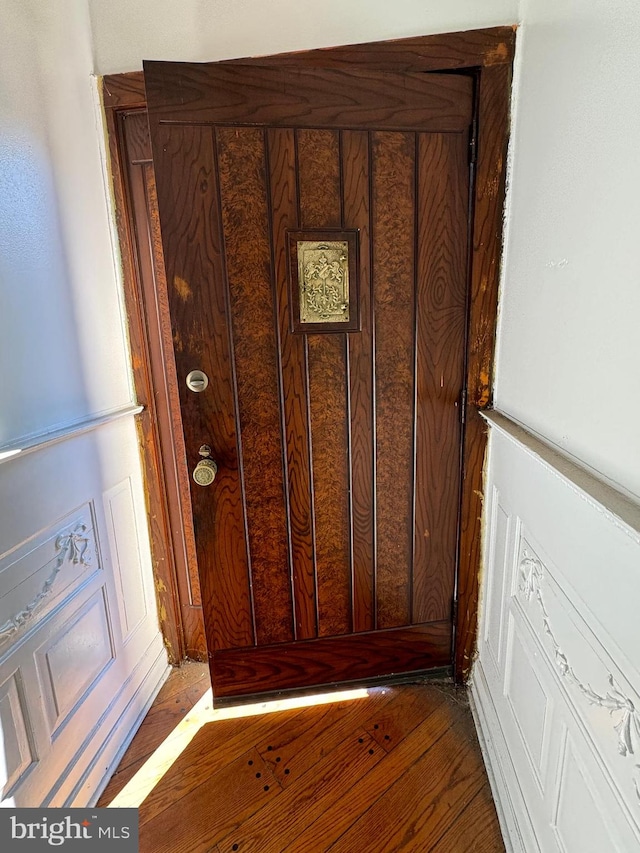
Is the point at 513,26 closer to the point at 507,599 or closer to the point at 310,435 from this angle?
the point at 310,435

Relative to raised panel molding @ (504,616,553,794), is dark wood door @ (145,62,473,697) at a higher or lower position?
higher

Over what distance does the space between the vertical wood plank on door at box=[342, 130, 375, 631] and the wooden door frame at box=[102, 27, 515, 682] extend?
0.83 feet

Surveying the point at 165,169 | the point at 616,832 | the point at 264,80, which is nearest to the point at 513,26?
the point at 264,80

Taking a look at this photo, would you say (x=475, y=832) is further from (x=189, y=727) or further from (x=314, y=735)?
(x=189, y=727)

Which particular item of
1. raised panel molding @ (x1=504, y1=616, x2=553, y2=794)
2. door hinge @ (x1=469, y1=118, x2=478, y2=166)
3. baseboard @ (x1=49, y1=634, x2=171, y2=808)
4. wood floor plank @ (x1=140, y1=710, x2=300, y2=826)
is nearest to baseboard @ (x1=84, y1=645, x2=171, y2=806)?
baseboard @ (x1=49, y1=634, x2=171, y2=808)

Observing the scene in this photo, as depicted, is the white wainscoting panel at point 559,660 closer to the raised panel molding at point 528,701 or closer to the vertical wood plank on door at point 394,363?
the raised panel molding at point 528,701

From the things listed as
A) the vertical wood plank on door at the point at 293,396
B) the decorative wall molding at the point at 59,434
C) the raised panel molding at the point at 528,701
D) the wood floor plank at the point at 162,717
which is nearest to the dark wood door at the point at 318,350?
the vertical wood plank on door at the point at 293,396

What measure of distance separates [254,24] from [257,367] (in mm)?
914

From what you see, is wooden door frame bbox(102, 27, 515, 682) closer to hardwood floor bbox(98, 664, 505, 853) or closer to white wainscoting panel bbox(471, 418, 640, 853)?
white wainscoting panel bbox(471, 418, 640, 853)

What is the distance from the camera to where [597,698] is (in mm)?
693

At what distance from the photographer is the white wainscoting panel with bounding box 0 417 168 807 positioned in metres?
0.96

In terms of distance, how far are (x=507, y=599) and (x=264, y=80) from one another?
151cm

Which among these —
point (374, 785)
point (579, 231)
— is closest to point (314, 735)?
point (374, 785)

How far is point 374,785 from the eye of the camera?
1194 mm
